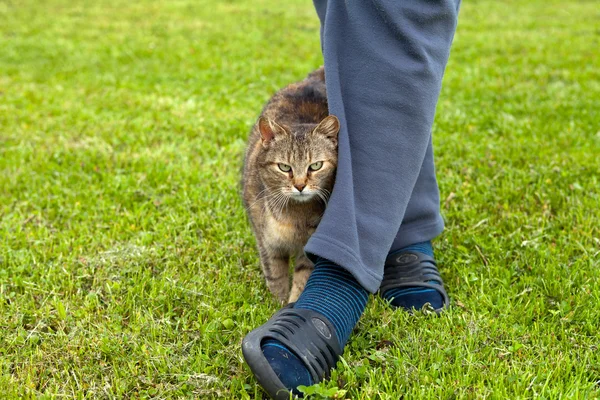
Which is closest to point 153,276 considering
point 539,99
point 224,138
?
point 224,138

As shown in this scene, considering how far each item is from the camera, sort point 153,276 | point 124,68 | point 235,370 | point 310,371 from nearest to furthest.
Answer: point 310,371 < point 235,370 < point 153,276 < point 124,68

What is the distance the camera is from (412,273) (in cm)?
267

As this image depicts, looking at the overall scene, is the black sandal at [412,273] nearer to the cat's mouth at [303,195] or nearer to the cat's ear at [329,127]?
the cat's mouth at [303,195]

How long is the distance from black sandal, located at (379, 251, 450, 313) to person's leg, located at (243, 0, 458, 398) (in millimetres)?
390

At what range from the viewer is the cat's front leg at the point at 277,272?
8.98ft

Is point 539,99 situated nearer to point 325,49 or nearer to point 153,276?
point 325,49

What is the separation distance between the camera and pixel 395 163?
7.48 feet

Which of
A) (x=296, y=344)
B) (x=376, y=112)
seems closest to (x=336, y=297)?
(x=296, y=344)

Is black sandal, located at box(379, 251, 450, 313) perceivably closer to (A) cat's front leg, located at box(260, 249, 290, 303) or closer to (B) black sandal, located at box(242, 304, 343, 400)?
(A) cat's front leg, located at box(260, 249, 290, 303)

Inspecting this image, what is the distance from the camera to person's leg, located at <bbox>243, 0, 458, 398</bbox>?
7.18 feet

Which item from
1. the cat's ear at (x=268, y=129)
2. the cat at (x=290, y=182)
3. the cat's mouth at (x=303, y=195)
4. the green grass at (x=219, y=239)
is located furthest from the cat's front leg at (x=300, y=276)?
the cat's ear at (x=268, y=129)

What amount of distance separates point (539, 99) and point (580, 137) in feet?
4.20

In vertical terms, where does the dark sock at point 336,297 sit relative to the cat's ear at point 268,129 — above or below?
below

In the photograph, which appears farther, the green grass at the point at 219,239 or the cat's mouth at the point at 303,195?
the cat's mouth at the point at 303,195
